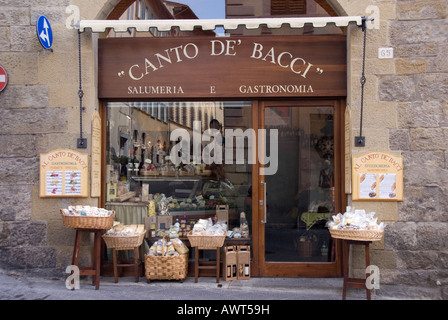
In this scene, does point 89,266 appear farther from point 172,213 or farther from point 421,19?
point 421,19

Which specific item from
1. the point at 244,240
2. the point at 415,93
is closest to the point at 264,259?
the point at 244,240

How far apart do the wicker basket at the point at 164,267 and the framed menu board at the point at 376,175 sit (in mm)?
2399

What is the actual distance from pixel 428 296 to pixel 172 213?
3.54 meters

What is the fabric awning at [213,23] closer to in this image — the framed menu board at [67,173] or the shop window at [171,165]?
the shop window at [171,165]

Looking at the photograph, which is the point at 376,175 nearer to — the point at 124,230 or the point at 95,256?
the point at 124,230

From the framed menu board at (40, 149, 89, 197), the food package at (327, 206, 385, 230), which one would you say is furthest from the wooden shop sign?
the food package at (327, 206, 385, 230)

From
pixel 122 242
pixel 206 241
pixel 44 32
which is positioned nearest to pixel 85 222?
pixel 122 242

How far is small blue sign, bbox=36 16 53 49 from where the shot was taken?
573 cm

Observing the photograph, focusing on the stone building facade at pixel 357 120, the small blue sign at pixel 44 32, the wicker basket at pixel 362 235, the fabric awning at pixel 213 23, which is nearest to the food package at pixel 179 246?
the stone building facade at pixel 357 120

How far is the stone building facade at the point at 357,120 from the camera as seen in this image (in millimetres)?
5855

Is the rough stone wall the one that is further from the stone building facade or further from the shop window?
the shop window

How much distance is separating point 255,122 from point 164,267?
230 cm

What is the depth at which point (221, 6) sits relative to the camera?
262 inches

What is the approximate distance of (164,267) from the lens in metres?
5.89
